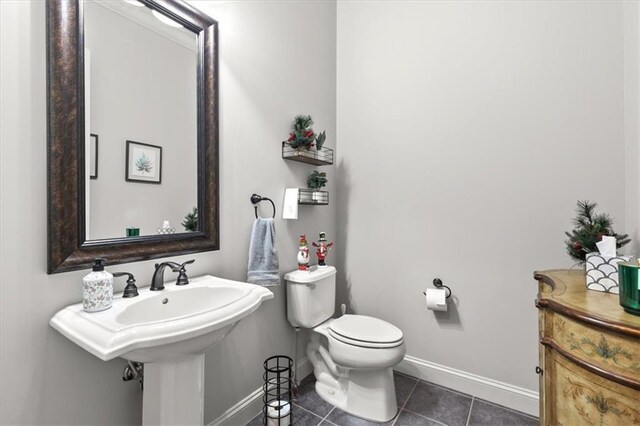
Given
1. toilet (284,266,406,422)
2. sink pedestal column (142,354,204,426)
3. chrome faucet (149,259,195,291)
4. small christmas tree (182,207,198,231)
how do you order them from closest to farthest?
sink pedestal column (142,354,204,426), chrome faucet (149,259,195,291), small christmas tree (182,207,198,231), toilet (284,266,406,422)

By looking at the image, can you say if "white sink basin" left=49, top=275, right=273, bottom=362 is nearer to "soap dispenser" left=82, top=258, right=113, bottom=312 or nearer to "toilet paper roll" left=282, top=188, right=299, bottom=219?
"soap dispenser" left=82, top=258, right=113, bottom=312

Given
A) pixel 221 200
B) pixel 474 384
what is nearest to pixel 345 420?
pixel 474 384

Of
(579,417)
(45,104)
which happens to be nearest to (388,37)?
(45,104)

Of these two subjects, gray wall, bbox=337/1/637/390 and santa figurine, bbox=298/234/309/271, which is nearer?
gray wall, bbox=337/1/637/390

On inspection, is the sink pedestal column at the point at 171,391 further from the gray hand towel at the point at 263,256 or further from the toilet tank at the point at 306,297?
the toilet tank at the point at 306,297

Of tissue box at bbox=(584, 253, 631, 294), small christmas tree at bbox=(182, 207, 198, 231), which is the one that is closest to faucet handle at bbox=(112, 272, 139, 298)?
small christmas tree at bbox=(182, 207, 198, 231)

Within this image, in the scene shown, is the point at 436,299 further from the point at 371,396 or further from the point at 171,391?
the point at 171,391

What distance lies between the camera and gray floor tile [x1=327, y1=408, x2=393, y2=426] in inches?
64.1

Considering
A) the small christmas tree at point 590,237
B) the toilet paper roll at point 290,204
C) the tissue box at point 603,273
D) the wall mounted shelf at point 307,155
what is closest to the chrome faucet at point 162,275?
the toilet paper roll at point 290,204

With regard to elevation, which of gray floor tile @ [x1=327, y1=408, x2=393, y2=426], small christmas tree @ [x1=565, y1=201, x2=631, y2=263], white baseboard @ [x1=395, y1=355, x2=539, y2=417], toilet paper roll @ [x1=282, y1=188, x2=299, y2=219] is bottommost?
gray floor tile @ [x1=327, y1=408, x2=393, y2=426]

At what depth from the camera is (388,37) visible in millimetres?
2168

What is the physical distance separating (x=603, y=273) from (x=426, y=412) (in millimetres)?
1205

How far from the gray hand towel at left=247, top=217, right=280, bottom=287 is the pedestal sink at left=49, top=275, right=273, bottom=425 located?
26 cm

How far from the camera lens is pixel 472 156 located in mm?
1854
